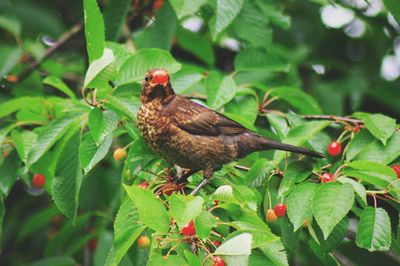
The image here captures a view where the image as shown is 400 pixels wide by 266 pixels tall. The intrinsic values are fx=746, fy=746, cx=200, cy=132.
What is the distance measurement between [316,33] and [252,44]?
1.88 m

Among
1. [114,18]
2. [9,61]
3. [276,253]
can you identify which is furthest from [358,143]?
[9,61]

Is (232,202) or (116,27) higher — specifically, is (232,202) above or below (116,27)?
above

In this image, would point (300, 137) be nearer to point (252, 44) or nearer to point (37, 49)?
point (252, 44)

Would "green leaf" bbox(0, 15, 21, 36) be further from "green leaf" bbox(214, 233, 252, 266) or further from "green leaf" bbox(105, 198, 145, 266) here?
"green leaf" bbox(214, 233, 252, 266)

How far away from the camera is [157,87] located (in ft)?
12.2

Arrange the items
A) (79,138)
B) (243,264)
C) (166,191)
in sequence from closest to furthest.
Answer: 1. (243,264)
2. (166,191)
3. (79,138)

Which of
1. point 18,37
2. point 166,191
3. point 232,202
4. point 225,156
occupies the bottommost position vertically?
point 18,37

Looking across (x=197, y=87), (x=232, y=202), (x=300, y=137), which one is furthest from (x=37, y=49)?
(x=232, y=202)

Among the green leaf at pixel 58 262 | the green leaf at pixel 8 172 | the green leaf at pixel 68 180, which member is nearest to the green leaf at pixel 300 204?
the green leaf at pixel 68 180

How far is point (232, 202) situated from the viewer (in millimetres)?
2887

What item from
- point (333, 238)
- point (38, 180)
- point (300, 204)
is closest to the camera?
point (300, 204)

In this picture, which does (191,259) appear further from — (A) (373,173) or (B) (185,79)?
(B) (185,79)

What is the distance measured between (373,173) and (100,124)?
A: 1249 millimetres

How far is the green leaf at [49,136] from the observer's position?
3.63 meters
